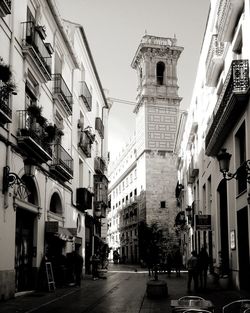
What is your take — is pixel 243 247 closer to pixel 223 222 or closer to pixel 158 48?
pixel 223 222

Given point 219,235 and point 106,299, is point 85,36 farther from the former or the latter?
point 106,299

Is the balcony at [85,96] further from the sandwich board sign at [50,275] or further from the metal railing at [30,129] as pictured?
the sandwich board sign at [50,275]

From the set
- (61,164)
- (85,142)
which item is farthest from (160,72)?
(61,164)

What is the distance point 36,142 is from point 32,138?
1.49ft

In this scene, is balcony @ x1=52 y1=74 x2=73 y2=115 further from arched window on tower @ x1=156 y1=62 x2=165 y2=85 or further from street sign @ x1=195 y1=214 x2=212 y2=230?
arched window on tower @ x1=156 y1=62 x2=165 y2=85

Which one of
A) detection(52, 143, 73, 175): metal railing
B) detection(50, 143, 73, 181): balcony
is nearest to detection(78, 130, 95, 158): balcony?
detection(52, 143, 73, 175): metal railing

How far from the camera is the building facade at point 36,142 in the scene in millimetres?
15227

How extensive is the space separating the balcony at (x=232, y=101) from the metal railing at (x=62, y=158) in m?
6.04

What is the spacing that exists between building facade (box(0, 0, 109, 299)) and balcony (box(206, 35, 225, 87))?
20.4ft

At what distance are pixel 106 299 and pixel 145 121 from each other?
46.8m

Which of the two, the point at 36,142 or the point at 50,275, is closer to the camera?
the point at 36,142

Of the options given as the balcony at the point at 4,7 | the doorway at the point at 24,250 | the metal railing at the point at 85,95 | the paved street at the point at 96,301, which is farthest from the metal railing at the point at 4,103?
the metal railing at the point at 85,95

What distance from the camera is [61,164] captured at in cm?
2156

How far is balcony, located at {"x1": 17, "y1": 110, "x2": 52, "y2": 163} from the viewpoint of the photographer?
16.2 m
